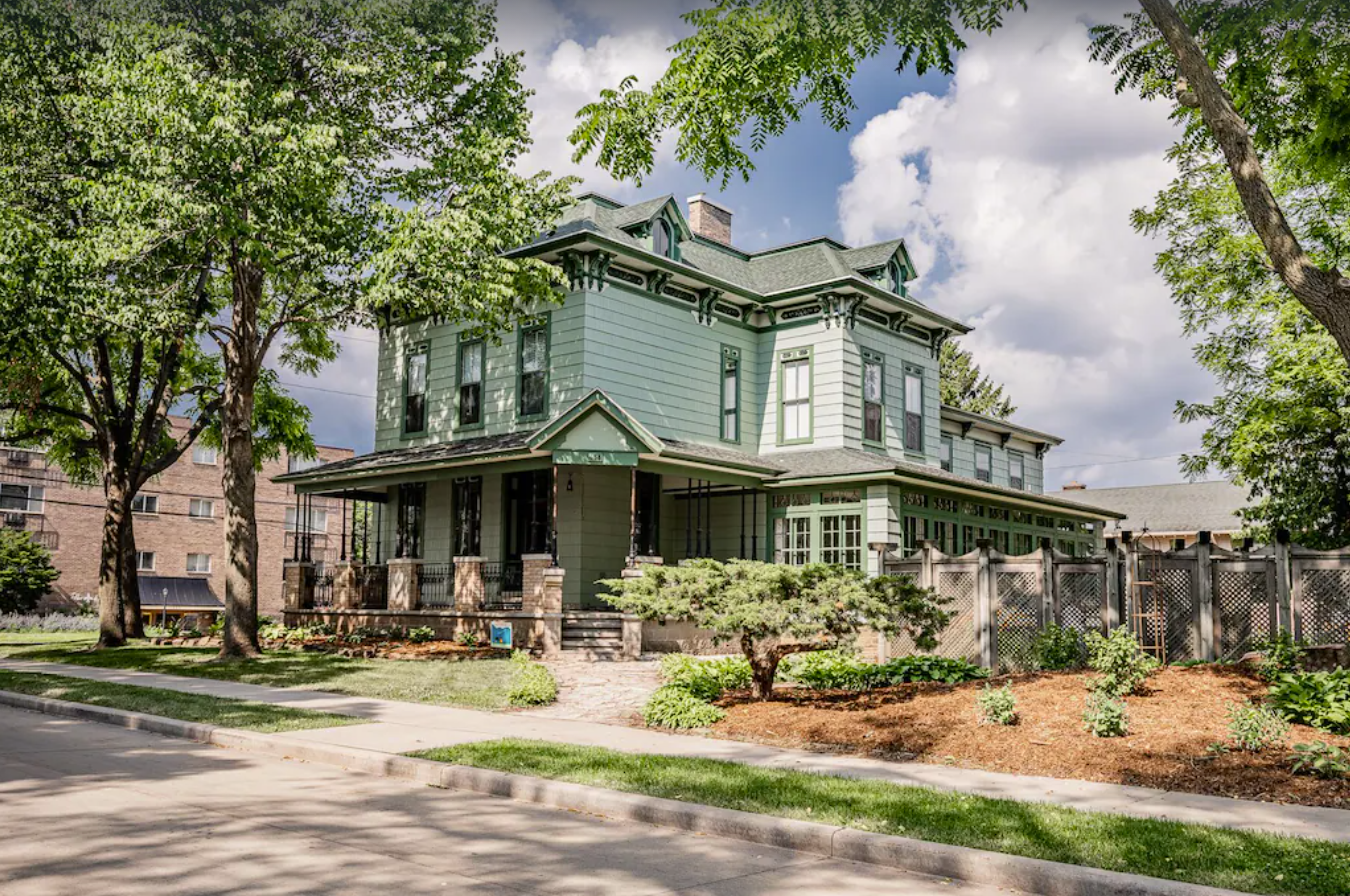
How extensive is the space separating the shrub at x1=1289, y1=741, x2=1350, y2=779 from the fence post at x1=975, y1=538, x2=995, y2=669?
6732 mm

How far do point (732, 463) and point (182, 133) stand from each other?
12.0 meters

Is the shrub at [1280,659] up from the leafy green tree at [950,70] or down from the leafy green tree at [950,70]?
down

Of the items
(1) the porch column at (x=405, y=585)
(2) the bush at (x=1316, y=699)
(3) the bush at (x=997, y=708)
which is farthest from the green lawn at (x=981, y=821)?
(1) the porch column at (x=405, y=585)

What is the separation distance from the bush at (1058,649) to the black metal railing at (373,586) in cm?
1588

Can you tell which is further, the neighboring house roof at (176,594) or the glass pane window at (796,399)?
the neighboring house roof at (176,594)

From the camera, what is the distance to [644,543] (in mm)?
25656

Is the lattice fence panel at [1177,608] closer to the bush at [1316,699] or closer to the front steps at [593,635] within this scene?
the bush at [1316,699]

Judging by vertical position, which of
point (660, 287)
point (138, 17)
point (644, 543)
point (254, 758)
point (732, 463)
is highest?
point (138, 17)

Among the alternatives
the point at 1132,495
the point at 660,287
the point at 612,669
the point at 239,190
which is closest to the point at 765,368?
the point at 660,287

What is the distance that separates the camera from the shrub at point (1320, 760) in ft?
27.9

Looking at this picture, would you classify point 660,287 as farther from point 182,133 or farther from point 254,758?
point 254,758

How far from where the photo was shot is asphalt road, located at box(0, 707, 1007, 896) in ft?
19.8

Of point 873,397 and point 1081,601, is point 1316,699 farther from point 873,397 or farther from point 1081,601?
point 873,397

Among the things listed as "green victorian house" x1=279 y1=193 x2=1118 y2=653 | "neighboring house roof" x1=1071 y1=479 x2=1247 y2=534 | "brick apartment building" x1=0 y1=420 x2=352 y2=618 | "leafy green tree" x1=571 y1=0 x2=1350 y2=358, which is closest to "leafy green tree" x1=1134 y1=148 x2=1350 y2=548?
"green victorian house" x1=279 y1=193 x2=1118 y2=653
